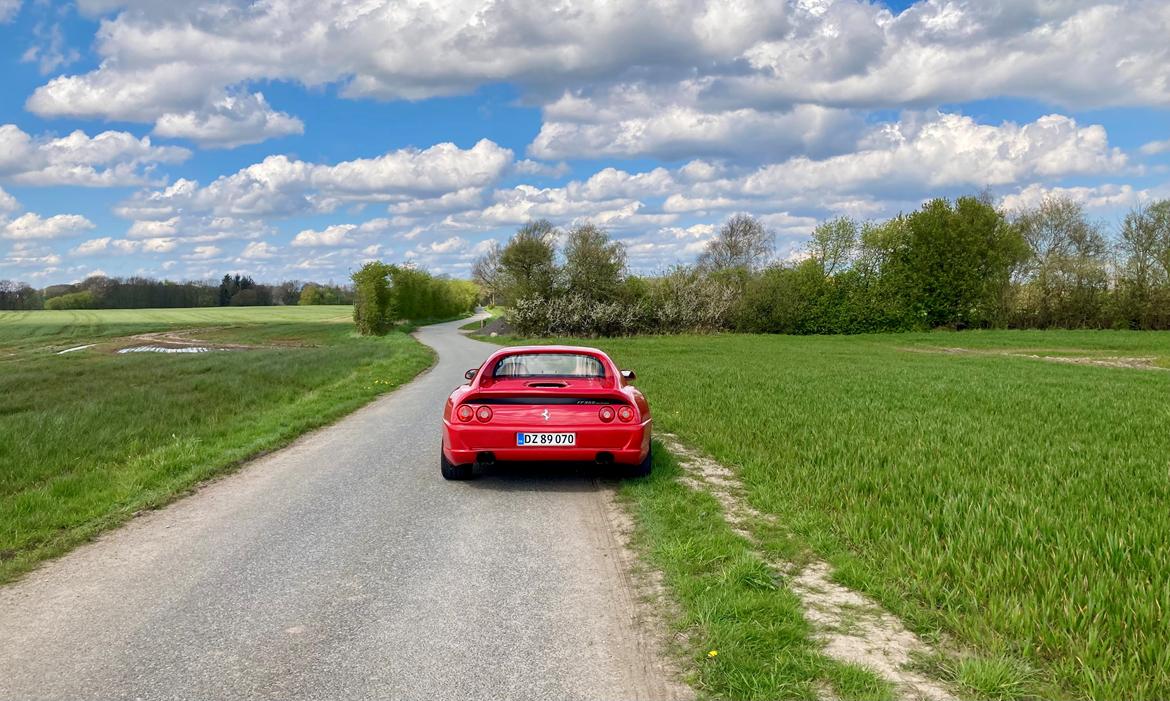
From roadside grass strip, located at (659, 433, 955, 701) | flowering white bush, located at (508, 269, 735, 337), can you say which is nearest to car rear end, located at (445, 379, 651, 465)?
roadside grass strip, located at (659, 433, 955, 701)

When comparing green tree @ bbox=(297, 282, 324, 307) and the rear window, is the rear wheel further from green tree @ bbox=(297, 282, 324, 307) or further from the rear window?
green tree @ bbox=(297, 282, 324, 307)

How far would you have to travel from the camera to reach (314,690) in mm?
3289

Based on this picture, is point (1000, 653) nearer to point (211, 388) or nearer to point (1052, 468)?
point (1052, 468)

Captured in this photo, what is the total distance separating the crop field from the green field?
15.8ft

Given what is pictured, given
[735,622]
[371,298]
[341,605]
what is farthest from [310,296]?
[735,622]

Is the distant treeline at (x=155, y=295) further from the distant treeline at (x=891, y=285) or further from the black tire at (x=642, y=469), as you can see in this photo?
the black tire at (x=642, y=469)

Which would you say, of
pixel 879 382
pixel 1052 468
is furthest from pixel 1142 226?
pixel 1052 468

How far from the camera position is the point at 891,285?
5803cm

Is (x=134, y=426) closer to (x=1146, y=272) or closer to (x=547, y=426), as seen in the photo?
(x=547, y=426)

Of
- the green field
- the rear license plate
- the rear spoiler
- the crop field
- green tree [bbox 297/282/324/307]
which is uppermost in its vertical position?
green tree [bbox 297/282/324/307]

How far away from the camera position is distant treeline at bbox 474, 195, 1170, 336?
55.8m

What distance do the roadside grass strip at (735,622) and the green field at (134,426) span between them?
14.6ft

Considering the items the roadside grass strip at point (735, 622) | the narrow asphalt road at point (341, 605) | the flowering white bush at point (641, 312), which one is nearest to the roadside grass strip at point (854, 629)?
the roadside grass strip at point (735, 622)

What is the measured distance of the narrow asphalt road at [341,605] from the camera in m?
3.38
